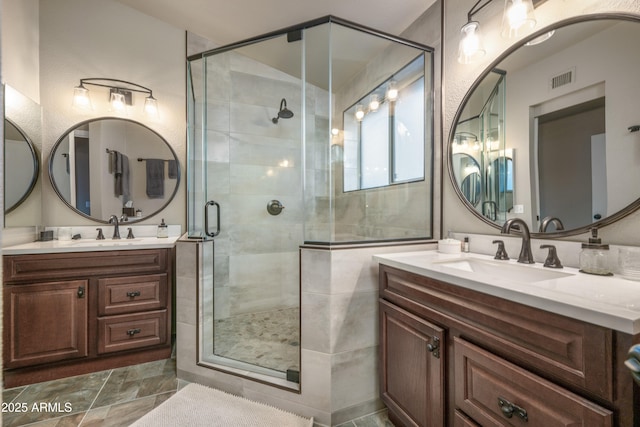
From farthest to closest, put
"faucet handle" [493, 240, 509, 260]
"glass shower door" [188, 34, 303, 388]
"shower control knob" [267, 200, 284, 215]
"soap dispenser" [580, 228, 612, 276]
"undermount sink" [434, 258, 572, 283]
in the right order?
"shower control knob" [267, 200, 284, 215]
"glass shower door" [188, 34, 303, 388]
"faucet handle" [493, 240, 509, 260]
"undermount sink" [434, 258, 572, 283]
"soap dispenser" [580, 228, 612, 276]

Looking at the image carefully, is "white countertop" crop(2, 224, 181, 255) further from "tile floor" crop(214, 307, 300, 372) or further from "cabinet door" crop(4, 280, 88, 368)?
"tile floor" crop(214, 307, 300, 372)

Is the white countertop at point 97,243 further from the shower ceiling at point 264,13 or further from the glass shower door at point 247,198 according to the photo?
the shower ceiling at point 264,13

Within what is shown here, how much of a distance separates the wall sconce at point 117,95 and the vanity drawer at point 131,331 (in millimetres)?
1757

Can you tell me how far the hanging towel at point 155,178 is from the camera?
2695 mm

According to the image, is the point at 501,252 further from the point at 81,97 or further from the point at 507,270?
the point at 81,97

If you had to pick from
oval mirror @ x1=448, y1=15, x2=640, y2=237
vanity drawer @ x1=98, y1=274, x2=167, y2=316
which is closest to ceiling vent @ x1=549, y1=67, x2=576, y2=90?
oval mirror @ x1=448, y1=15, x2=640, y2=237

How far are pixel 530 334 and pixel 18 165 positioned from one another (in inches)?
131

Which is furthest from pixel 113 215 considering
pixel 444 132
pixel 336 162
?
pixel 444 132

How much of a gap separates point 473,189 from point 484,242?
327 mm

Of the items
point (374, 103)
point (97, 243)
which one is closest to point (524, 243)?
point (374, 103)

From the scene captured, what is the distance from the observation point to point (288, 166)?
2.85 meters

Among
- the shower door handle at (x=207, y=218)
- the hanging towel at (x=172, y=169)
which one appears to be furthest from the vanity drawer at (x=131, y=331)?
the hanging towel at (x=172, y=169)

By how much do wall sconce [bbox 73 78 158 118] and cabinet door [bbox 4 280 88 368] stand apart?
150cm

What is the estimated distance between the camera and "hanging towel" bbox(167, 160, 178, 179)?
2.76 m
